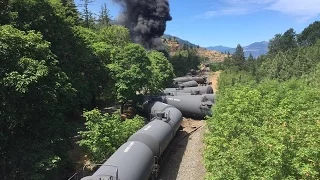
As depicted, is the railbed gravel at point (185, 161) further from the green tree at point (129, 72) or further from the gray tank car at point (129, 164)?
the green tree at point (129, 72)

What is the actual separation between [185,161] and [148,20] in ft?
293

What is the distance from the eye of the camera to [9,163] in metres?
18.0

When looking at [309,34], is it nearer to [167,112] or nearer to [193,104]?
[193,104]

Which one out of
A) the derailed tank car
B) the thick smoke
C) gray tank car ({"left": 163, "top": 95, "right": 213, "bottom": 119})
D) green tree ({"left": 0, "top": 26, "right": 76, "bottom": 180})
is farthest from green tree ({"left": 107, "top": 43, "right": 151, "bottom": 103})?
the thick smoke

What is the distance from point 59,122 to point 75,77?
9.21 meters

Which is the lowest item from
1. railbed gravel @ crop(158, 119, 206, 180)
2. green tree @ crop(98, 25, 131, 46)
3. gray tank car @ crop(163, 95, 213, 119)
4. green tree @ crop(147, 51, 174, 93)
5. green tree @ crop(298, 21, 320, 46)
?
railbed gravel @ crop(158, 119, 206, 180)

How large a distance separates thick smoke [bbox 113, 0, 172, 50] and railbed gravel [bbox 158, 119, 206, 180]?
70919mm

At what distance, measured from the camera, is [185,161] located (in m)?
26.3

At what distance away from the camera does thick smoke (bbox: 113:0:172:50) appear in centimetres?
10405

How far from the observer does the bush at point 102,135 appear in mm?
20859

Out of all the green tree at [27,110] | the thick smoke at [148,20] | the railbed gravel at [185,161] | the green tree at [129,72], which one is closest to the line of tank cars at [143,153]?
the railbed gravel at [185,161]

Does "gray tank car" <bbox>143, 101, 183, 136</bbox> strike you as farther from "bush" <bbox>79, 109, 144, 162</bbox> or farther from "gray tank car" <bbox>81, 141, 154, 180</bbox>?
"gray tank car" <bbox>81, 141, 154, 180</bbox>

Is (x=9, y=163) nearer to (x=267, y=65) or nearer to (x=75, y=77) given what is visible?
(x=75, y=77)

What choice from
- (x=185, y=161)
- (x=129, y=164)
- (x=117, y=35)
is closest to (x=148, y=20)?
(x=117, y=35)
